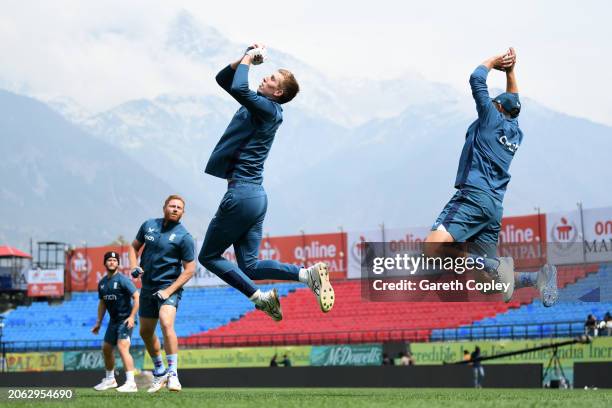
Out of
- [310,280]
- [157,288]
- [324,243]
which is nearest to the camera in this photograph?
[310,280]

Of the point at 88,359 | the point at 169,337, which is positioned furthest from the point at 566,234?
the point at 169,337

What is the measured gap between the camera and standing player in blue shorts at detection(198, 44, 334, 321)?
8.86 metres

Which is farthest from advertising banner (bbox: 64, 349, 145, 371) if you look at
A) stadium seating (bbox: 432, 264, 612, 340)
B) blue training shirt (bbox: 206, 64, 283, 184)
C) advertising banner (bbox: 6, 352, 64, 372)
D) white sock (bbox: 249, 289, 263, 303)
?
blue training shirt (bbox: 206, 64, 283, 184)

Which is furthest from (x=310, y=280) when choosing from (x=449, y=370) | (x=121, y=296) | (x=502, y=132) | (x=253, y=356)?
(x=253, y=356)

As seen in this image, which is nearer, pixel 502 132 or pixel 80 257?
pixel 502 132

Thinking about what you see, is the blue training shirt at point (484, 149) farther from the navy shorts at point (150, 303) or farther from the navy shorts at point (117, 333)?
the navy shorts at point (117, 333)

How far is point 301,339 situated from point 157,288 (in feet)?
85.8

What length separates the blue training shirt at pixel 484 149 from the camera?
29.2ft

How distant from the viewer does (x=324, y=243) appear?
45781mm

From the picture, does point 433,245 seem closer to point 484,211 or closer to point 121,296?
point 484,211

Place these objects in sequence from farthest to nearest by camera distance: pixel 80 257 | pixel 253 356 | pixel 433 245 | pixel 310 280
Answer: pixel 80 257, pixel 253 356, pixel 310 280, pixel 433 245

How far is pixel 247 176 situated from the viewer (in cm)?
894

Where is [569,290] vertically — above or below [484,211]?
below

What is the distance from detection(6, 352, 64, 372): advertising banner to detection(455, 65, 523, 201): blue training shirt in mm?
26425
